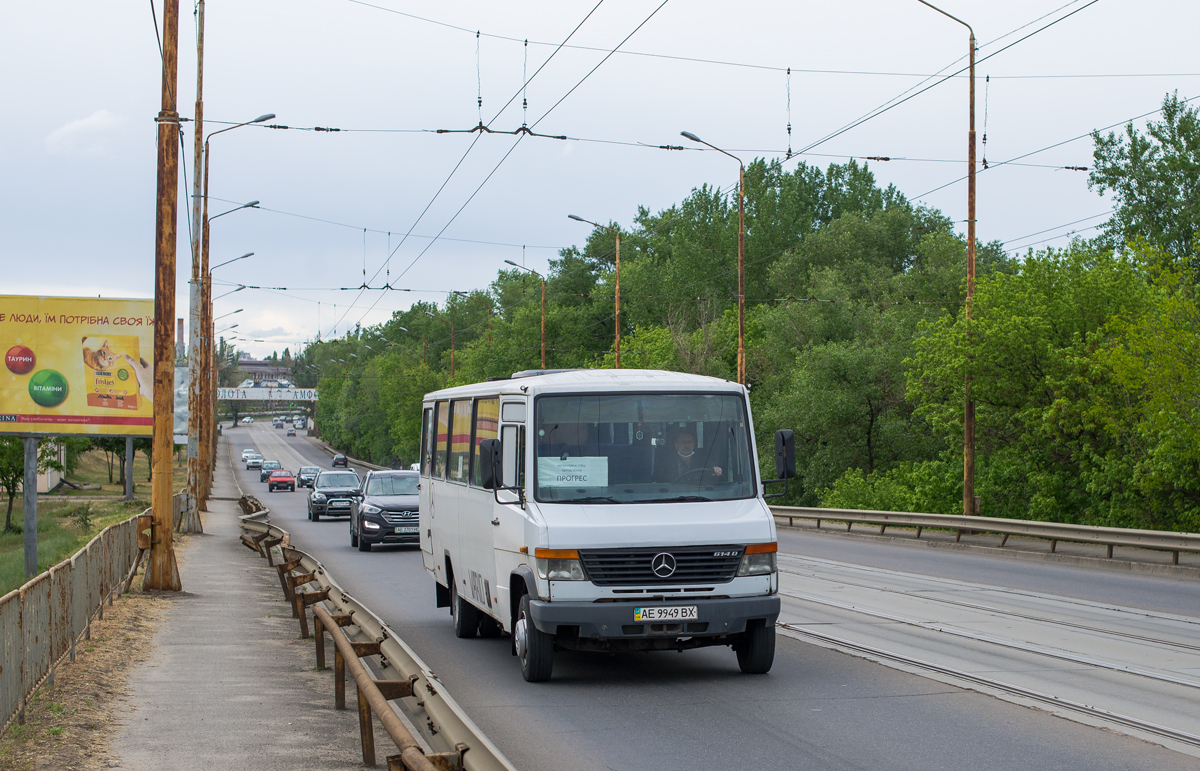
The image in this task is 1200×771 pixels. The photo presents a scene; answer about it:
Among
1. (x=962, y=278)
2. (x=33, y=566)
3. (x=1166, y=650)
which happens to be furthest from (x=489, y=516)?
(x=962, y=278)

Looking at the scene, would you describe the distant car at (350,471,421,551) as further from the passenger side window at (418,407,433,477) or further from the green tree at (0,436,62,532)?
the green tree at (0,436,62,532)

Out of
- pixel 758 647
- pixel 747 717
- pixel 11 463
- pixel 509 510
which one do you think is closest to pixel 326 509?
pixel 11 463

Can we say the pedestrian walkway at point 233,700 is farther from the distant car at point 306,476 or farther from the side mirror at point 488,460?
the distant car at point 306,476

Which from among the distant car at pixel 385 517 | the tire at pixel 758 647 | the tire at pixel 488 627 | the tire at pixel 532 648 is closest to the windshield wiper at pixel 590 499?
the tire at pixel 532 648

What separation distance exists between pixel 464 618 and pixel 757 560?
395 cm

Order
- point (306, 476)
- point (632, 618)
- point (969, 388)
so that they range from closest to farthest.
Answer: point (632, 618)
point (969, 388)
point (306, 476)

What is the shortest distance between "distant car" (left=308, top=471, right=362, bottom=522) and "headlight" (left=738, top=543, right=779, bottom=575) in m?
30.6

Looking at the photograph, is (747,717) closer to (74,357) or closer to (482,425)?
(482,425)

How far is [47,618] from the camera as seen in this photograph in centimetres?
870

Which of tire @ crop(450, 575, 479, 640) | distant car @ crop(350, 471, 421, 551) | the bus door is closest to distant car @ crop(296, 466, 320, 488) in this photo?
distant car @ crop(350, 471, 421, 551)

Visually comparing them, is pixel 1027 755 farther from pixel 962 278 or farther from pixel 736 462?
Answer: pixel 962 278

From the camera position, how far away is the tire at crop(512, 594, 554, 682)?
9273 mm

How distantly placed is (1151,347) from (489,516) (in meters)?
16.3

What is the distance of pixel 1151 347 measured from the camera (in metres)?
22.3
